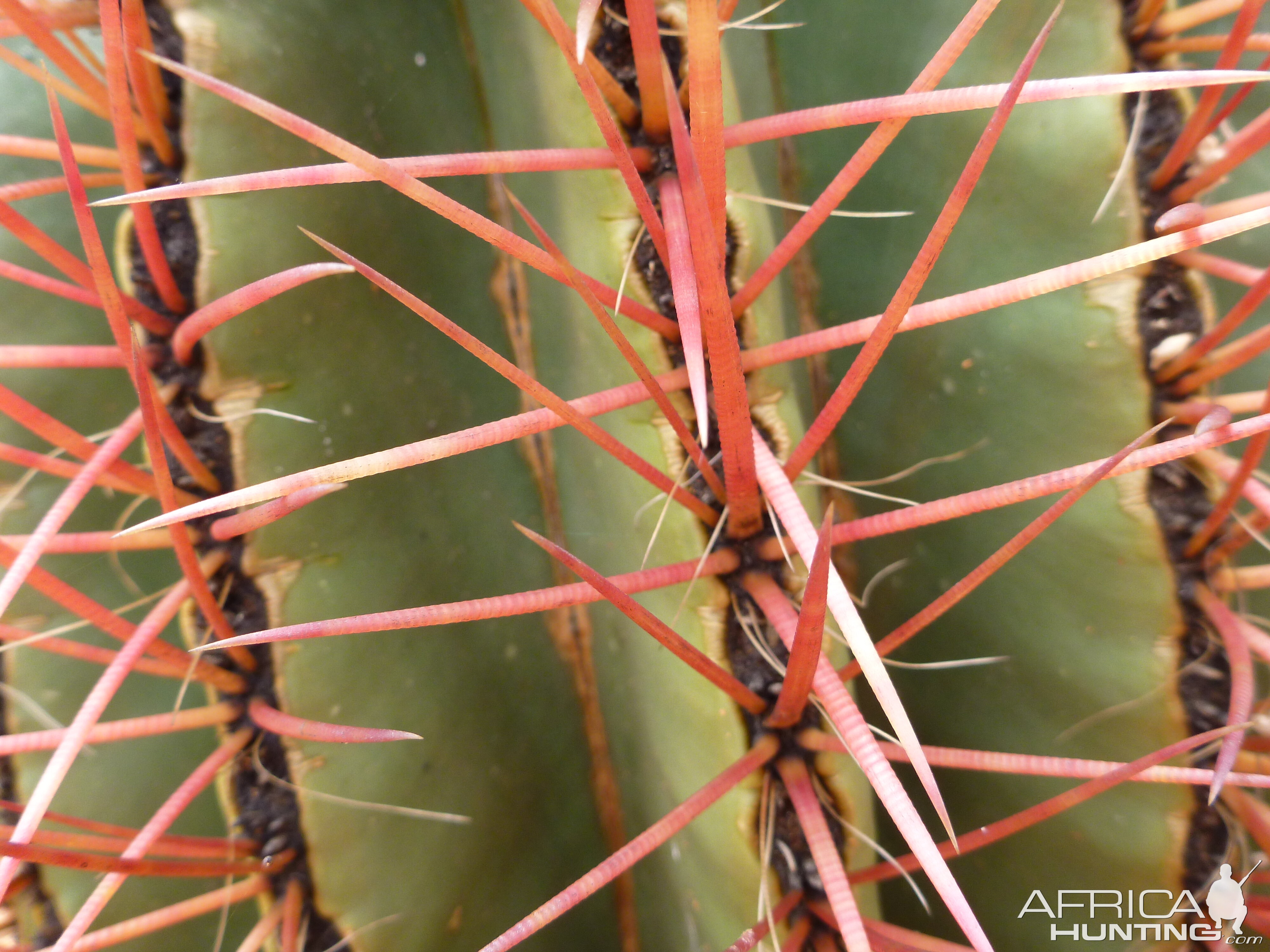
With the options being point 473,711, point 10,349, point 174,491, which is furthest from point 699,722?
point 10,349

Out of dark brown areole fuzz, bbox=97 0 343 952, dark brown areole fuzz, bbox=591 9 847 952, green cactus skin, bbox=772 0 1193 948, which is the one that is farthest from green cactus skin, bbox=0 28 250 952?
green cactus skin, bbox=772 0 1193 948

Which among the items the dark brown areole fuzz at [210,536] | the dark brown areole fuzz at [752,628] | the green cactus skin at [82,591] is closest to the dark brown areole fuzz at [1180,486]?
the dark brown areole fuzz at [752,628]

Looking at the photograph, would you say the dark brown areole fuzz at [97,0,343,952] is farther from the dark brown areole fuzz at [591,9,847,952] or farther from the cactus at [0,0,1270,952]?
the dark brown areole fuzz at [591,9,847,952]

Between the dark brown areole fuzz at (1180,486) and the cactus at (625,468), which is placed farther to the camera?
the dark brown areole fuzz at (1180,486)

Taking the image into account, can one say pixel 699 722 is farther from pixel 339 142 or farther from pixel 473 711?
pixel 339 142

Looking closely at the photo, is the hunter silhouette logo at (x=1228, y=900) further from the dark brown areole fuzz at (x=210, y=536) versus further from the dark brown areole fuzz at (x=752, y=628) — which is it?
the dark brown areole fuzz at (x=210, y=536)

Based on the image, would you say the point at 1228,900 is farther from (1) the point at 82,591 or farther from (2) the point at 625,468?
(1) the point at 82,591

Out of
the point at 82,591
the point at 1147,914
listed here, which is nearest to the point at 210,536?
the point at 82,591
